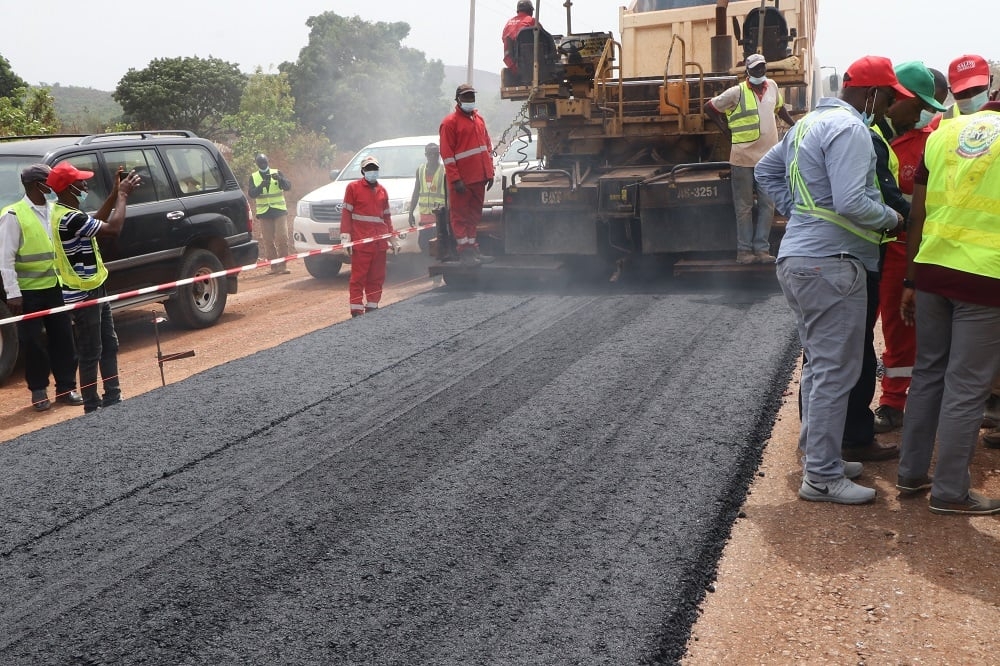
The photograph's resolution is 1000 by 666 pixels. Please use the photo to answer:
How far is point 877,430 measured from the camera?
5711 mm

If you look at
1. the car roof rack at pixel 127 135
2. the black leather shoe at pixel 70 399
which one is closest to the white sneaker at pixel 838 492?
the black leather shoe at pixel 70 399

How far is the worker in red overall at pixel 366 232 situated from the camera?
402 inches

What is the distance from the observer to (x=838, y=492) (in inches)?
184

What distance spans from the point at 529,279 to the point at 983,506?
655 centimetres

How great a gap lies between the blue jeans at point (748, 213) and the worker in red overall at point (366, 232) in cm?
365

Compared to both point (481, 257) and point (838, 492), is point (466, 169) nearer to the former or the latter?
point (481, 257)

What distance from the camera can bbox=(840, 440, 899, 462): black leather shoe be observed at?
521 cm

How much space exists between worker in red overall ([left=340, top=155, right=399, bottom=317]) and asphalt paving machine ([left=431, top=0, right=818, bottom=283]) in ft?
2.68

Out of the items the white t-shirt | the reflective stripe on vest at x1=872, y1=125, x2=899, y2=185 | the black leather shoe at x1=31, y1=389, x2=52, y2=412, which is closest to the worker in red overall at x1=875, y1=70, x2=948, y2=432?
the reflective stripe on vest at x1=872, y1=125, x2=899, y2=185

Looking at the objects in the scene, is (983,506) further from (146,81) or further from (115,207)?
(146,81)

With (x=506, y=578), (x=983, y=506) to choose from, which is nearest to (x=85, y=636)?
(x=506, y=578)

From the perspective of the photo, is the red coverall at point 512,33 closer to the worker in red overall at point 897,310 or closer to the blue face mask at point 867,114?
the worker in red overall at point 897,310

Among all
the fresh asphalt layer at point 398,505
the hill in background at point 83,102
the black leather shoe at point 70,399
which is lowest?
the black leather shoe at point 70,399

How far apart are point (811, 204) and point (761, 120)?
5078mm
